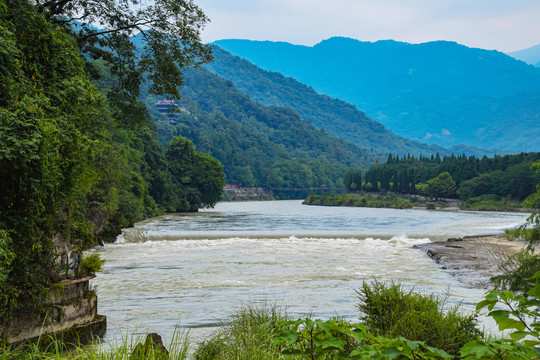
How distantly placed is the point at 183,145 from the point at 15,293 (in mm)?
78689

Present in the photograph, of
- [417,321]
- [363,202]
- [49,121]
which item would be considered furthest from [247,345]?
[363,202]

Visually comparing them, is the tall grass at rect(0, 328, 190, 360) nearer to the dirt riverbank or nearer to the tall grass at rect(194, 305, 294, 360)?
the tall grass at rect(194, 305, 294, 360)

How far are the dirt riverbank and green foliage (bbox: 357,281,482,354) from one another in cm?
878

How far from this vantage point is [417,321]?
8.57m

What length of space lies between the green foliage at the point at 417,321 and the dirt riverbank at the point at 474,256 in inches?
346

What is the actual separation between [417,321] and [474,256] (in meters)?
19.2

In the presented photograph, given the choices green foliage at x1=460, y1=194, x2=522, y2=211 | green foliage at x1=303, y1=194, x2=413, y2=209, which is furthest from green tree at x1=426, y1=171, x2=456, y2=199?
green foliage at x1=460, y1=194, x2=522, y2=211

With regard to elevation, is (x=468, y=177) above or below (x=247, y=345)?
above

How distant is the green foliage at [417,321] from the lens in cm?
805

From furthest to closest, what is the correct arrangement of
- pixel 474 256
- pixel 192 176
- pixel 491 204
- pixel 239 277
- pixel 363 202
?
pixel 363 202, pixel 491 204, pixel 192 176, pixel 474 256, pixel 239 277

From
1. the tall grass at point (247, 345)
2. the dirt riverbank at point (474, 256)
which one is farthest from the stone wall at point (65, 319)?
the dirt riverbank at point (474, 256)

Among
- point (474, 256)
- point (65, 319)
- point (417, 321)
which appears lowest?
point (474, 256)

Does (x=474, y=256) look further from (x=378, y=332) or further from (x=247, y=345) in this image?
(x=247, y=345)

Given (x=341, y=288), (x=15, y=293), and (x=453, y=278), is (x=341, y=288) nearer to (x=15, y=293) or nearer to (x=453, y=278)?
(x=453, y=278)
